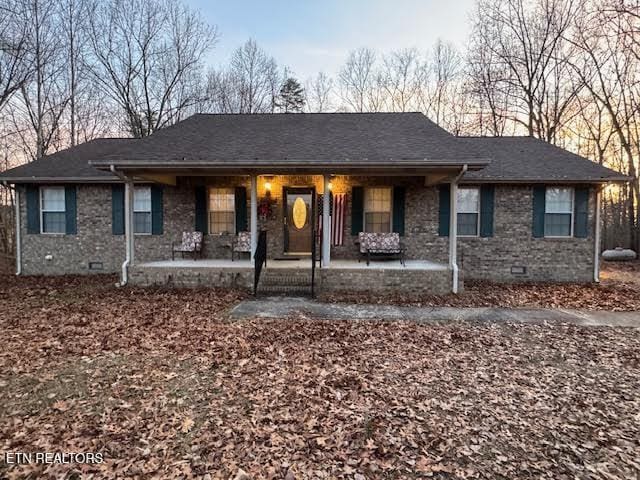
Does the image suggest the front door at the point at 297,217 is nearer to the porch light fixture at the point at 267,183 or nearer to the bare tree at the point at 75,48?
the porch light fixture at the point at 267,183

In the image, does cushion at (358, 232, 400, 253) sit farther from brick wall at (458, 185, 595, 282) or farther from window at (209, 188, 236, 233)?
window at (209, 188, 236, 233)

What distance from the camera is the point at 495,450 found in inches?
104

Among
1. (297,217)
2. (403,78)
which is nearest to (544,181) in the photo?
(297,217)

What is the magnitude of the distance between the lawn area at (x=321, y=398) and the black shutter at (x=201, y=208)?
435 cm

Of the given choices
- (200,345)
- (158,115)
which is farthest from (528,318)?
(158,115)

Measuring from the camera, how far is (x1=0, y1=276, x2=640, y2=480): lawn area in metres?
2.51

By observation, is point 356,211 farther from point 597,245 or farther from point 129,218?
point 597,245

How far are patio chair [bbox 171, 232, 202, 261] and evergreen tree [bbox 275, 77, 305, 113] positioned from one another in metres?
14.8

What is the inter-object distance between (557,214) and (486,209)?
1.98 meters

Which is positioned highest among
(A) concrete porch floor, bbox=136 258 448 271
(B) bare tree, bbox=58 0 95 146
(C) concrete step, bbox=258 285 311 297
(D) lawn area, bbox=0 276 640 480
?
(B) bare tree, bbox=58 0 95 146

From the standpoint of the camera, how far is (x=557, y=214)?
9.52 meters

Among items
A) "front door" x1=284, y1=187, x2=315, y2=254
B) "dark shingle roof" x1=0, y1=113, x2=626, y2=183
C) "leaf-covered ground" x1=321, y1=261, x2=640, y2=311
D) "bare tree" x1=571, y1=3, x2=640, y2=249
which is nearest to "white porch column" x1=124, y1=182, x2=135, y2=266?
"dark shingle roof" x1=0, y1=113, x2=626, y2=183

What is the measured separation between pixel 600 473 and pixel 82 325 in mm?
6662

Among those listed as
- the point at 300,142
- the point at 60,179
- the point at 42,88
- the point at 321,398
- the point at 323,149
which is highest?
the point at 42,88
